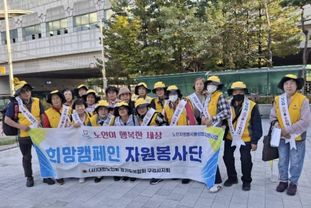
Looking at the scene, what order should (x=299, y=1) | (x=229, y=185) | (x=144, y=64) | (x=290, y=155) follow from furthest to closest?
(x=144, y=64)
(x=299, y=1)
(x=229, y=185)
(x=290, y=155)

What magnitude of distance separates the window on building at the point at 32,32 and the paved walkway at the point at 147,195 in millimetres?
36701

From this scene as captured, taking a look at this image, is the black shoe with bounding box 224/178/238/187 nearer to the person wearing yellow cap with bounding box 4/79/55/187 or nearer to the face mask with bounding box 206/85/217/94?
the face mask with bounding box 206/85/217/94

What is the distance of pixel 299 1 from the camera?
48.3ft

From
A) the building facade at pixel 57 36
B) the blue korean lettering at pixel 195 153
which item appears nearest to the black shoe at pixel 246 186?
the blue korean lettering at pixel 195 153

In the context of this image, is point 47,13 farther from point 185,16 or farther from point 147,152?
point 147,152

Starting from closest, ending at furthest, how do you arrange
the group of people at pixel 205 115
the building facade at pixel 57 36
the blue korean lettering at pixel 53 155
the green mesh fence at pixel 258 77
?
1. the group of people at pixel 205 115
2. the blue korean lettering at pixel 53 155
3. the green mesh fence at pixel 258 77
4. the building facade at pixel 57 36

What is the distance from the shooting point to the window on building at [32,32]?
3925cm

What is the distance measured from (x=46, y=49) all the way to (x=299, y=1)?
95.7ft

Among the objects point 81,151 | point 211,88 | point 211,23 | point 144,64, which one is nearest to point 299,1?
point 211,23

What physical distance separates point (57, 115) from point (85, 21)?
31228 millimetres

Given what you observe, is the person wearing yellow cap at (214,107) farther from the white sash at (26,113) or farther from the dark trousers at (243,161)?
the white sash at (26,113)

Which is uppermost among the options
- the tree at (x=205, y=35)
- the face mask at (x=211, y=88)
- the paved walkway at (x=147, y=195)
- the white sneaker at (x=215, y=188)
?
the tree at (x=205, y=35)

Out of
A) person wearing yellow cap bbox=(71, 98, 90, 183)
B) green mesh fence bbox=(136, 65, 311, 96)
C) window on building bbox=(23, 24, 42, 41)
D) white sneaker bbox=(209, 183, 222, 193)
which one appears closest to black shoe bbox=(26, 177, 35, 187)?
person wearing yellow cap bbox=(71, 98, 90, 183)

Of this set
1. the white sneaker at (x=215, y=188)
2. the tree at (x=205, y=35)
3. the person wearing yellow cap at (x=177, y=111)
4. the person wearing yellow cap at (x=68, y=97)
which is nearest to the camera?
the white sneaker at (x=215, y=188)
